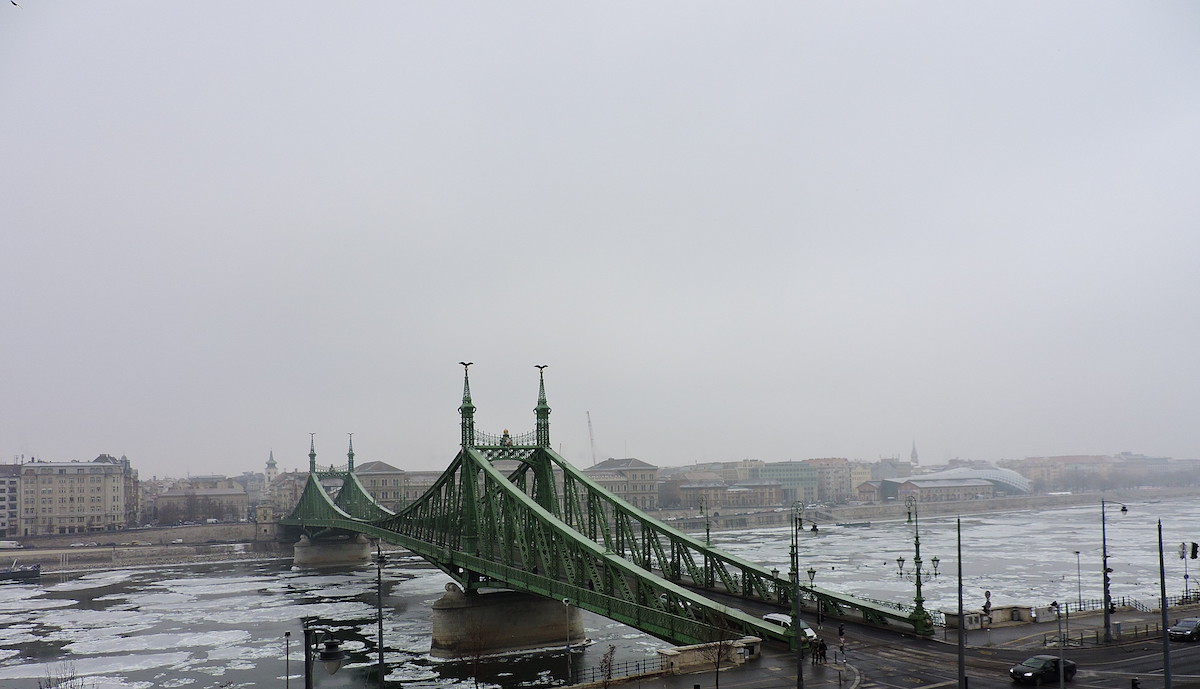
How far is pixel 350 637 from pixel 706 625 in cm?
3795

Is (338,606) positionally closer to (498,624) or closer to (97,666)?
(97,666)

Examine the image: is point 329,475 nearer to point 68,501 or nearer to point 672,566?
point 68,501

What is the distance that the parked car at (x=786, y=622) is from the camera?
1561 inches

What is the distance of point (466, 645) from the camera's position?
193 ft

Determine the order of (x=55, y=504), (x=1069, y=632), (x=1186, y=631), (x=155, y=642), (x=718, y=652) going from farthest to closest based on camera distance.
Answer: (x=55, y=504)
(x=155, y=642)
(x=1069, y=632)
(x=1186, y=631)
(x=718, y=652)

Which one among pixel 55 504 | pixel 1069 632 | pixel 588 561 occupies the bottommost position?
pixel 55 504

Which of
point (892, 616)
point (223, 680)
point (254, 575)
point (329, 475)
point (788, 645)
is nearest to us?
point (788, 645)

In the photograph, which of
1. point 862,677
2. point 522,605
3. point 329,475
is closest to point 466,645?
point 522,605

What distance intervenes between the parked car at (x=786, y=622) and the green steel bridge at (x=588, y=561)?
81 centimetres

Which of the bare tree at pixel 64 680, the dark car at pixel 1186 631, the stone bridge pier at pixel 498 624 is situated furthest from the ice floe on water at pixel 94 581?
the dark car at pixel 1186 631

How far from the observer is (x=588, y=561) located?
1960 inches

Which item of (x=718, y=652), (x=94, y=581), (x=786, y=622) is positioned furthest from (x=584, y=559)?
(x=94, y=581)

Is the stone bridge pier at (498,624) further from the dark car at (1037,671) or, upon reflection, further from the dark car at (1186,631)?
the dark car at (1186,631)

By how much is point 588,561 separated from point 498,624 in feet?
45.3
